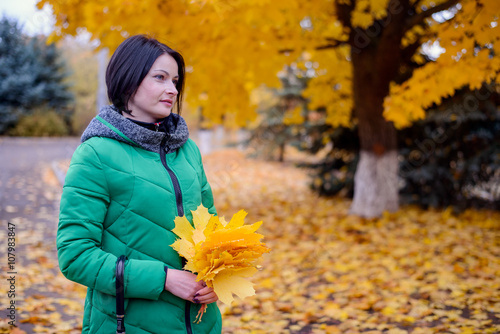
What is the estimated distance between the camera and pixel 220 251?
1.36 metres

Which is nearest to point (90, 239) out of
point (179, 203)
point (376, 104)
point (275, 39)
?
point (179, 203)

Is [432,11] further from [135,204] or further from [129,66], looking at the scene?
[135,204]

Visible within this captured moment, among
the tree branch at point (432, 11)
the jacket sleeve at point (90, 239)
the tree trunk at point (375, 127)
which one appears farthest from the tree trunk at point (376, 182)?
the jacket sleeve at point (90, 239)

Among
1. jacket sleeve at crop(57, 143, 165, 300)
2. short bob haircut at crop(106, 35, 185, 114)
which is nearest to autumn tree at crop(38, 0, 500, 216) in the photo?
short bob haircut at crop(106, 35, 185, 114)

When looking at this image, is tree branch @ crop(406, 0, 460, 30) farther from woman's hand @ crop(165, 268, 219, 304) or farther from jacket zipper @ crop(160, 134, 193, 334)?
woman's hand @ crop(165, 268, 219, 304)

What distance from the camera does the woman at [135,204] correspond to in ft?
4.24

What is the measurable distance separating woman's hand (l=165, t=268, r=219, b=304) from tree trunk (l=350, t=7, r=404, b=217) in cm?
504

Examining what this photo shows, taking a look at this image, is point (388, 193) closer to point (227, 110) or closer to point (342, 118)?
point (342, 118)

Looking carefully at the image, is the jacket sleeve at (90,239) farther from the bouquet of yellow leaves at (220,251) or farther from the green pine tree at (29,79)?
the green pine tree at (29,79)

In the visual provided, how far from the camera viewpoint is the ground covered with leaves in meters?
3.13

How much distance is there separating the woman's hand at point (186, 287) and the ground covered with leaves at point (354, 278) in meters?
1.84

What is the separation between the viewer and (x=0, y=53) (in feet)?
67.4

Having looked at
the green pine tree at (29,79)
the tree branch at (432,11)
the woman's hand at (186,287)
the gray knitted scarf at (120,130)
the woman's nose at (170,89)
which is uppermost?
the green pine tree at (29,79)

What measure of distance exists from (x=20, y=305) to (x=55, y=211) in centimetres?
402
